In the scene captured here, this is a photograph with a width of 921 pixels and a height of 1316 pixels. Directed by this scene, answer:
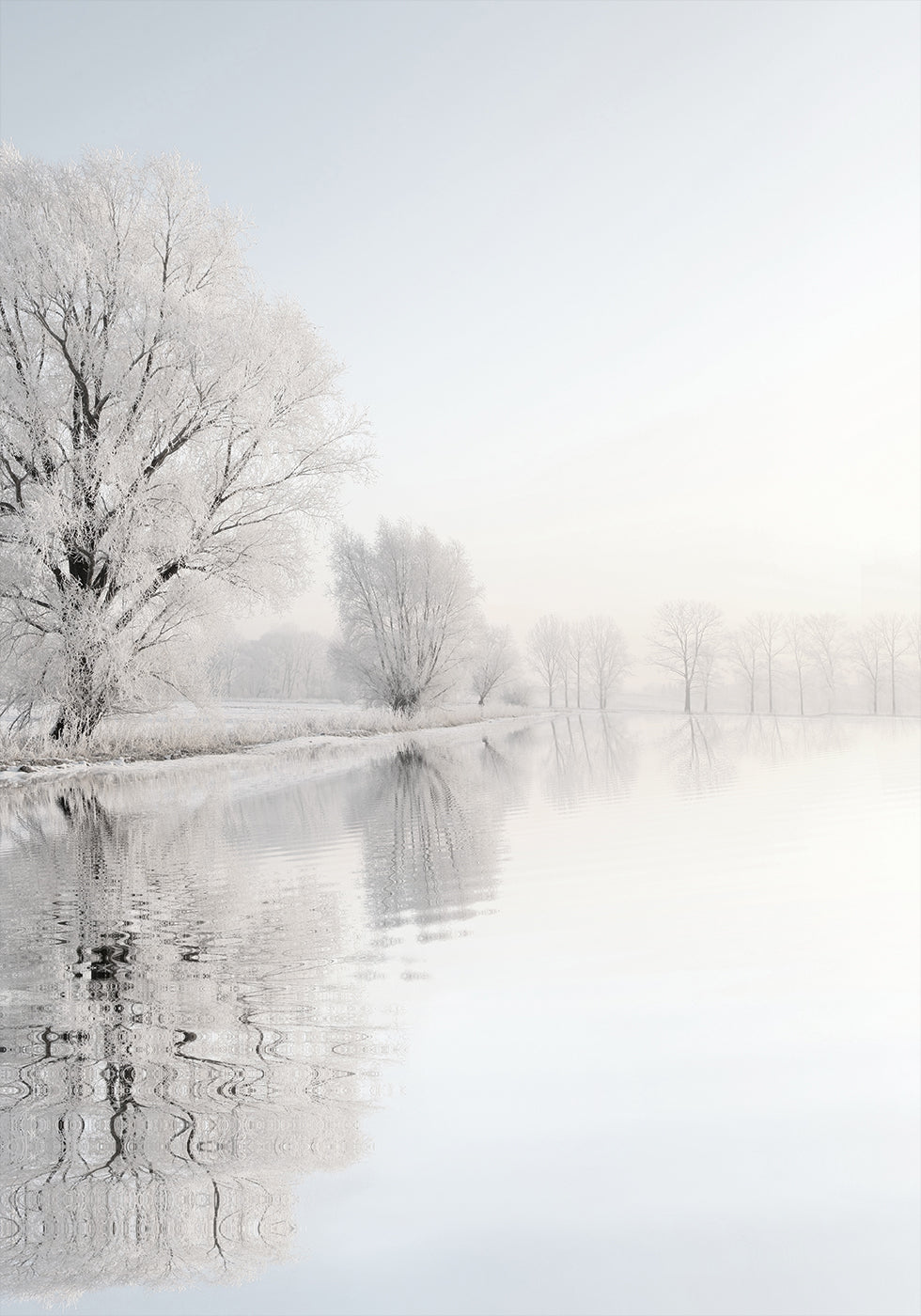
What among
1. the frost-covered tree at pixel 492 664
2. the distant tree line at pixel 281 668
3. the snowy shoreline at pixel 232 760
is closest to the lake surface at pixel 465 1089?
the snowy shoreline at pixel 232 760

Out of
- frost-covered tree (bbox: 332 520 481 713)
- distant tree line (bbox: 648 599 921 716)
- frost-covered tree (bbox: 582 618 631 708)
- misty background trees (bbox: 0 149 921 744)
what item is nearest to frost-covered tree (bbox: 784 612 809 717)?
distant tree line (bbox: 648 599 921 716)

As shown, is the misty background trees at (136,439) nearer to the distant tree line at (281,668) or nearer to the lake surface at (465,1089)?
the lake surface at (465,1089)

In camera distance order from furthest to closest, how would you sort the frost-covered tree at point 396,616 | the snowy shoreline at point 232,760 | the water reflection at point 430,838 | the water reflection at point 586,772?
the frost-covered tree at point 396,616 < the snowy shoreline at point 232,760 < the water reflection at point 586,772 < the water reflection at point 430,838

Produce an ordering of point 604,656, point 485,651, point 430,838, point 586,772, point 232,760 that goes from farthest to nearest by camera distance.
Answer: point 604,656, point 485,651, point 232,760, point 586,772, point 430,838

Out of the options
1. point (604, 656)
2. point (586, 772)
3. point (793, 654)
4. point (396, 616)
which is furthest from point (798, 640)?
point (586, 772)

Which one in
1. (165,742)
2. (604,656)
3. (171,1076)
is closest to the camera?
(171,1076)

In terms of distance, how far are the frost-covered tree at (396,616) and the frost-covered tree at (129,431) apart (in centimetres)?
2003

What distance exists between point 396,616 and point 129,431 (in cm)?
2215

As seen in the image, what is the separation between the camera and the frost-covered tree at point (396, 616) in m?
37.0

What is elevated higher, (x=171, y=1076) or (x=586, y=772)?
(x=171, y=1076)

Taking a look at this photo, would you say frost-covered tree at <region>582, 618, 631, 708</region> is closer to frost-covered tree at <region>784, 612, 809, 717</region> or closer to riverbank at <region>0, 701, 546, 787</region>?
frost-covered tree at <region>784, 612, 809, 717</region>

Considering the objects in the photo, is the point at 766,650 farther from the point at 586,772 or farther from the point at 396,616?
the point at 586,772

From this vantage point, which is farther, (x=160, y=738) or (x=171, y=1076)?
(x=160, y=738)

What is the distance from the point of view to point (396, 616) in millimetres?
37438
